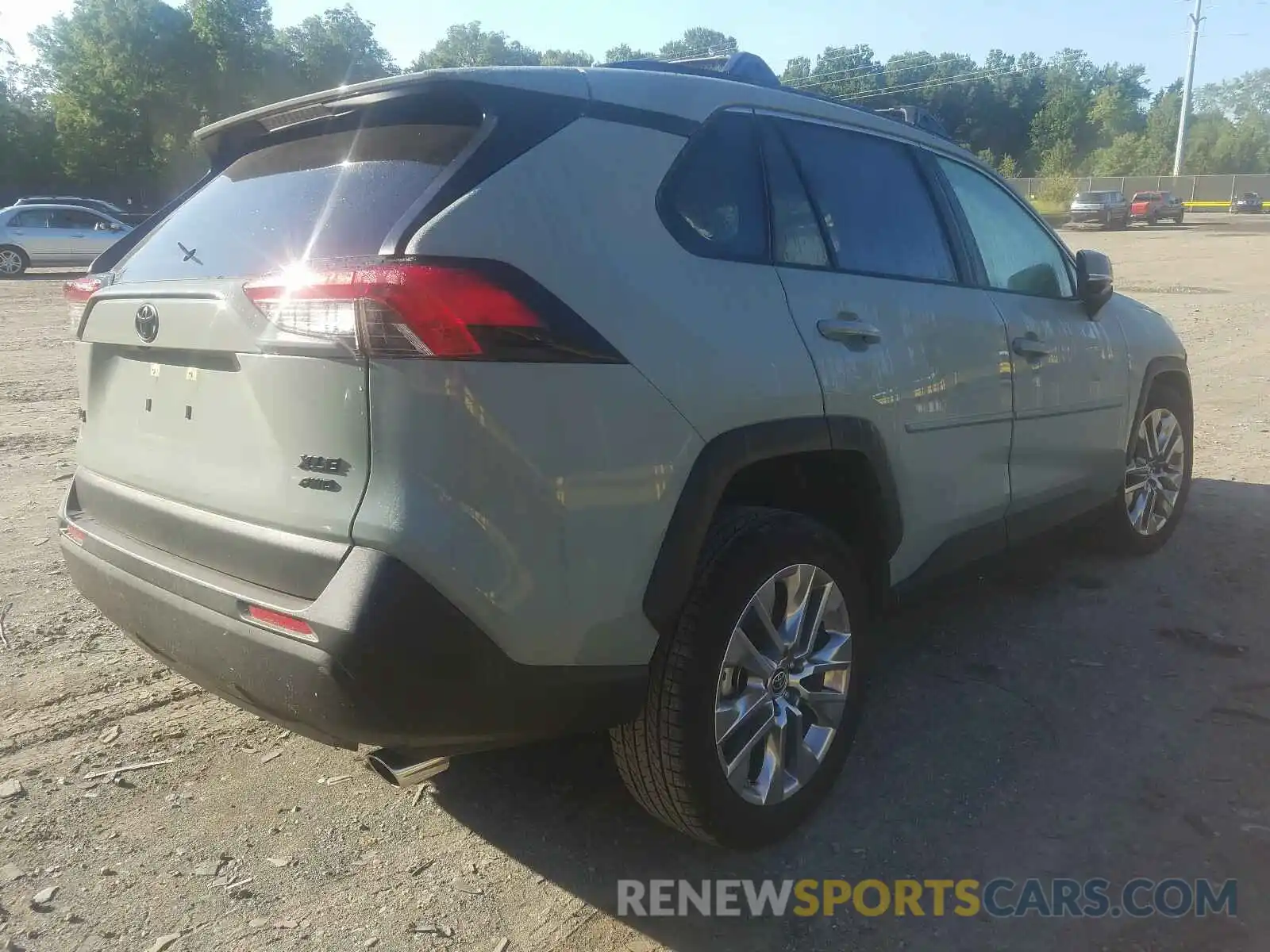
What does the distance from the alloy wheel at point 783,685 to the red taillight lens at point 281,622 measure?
949 mm

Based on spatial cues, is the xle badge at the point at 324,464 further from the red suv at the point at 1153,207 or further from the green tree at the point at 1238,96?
the green tree at the point at 1238,96

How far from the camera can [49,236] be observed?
22.2 meters

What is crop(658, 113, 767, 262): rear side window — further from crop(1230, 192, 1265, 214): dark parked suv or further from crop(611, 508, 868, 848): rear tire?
crop(1230, 192, 1265, 214): dark parked suv

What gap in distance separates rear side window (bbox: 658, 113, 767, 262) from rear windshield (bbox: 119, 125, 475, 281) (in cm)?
55

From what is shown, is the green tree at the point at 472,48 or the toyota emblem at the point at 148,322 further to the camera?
the green tree at the point at 472,48

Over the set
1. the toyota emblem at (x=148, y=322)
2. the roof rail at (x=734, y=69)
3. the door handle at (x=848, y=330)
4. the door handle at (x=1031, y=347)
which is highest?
the roof rail at (x=734, y=69)

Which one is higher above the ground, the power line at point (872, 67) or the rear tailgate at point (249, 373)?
the power line at point (872, 67)

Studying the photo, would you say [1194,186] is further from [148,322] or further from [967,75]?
[148,322]

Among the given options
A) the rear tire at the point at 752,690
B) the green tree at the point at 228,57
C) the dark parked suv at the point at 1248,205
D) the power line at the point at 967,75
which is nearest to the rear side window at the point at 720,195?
the rear tire at the point at 752,690

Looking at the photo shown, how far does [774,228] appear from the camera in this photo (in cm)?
260

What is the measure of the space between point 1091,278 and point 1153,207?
166 feet

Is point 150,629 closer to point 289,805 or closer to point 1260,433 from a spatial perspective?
point 289,805

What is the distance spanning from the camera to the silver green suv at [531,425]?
6.14 feet

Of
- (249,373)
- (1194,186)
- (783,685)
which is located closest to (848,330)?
(783,685)
